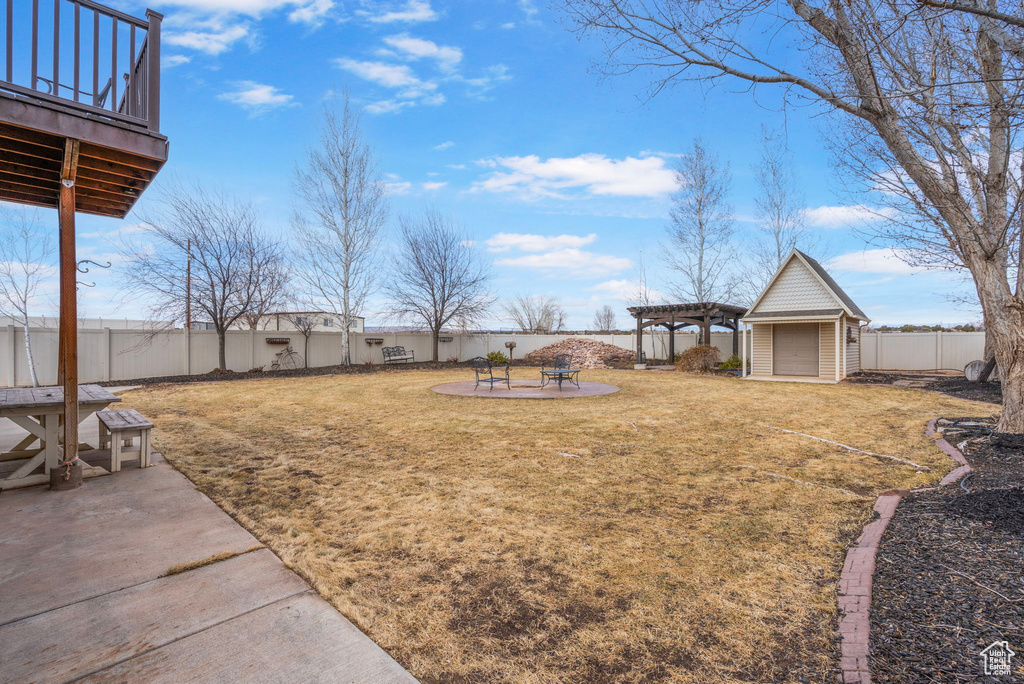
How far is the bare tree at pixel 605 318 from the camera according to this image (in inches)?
1508

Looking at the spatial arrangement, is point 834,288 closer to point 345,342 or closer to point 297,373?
point 345,342

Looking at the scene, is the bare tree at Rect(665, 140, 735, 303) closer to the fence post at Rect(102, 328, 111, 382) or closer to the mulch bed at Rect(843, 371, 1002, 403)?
the mulch bed at Rect(843, 371, 1002, 403)

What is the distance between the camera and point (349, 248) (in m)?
18.8

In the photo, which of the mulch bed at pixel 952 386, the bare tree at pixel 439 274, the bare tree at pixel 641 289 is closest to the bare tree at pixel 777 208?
the bare tree at pixel 641 289

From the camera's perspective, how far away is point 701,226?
2077 cm

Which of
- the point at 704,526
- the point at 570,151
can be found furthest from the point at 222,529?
the point at 570,151

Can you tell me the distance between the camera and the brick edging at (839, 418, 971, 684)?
1.82 metres

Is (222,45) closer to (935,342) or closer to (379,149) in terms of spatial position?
(379,149)

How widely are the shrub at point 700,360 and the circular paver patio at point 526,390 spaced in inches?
233

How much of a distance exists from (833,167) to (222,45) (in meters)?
10.5

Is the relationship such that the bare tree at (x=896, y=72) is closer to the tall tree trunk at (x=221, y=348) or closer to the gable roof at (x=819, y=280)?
the gable roof at (x=819, y=280)

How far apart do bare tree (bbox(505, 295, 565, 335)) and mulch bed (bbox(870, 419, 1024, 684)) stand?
1211 inches

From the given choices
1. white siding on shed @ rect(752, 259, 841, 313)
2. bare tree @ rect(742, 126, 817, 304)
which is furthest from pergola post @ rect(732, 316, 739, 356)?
white siding on shed @ rect(752, 259, 841, 313)

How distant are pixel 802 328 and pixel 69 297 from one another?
59.7 feet
